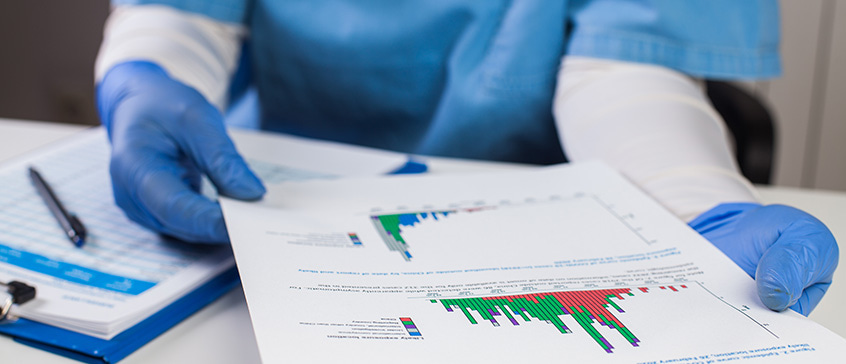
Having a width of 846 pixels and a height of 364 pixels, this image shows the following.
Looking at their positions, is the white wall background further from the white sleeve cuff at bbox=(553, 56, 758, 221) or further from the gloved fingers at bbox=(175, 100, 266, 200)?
the gloved fingers at bbox=(175, 100, 266, 200)

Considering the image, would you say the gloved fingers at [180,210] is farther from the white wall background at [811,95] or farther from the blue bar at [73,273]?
the white wall background at [811,95]

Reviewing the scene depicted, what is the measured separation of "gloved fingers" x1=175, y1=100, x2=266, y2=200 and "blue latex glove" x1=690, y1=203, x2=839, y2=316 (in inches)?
12.7

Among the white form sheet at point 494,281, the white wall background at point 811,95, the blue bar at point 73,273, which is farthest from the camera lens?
the white wall background at point 811,95

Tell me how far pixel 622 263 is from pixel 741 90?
0.57 meters

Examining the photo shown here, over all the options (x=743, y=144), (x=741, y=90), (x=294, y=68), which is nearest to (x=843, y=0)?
(x=741, y=90)

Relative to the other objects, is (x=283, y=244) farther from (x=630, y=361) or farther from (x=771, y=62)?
(x=771, y=62)

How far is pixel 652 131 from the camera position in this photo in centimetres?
59

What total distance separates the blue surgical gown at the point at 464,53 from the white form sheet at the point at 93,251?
145mm

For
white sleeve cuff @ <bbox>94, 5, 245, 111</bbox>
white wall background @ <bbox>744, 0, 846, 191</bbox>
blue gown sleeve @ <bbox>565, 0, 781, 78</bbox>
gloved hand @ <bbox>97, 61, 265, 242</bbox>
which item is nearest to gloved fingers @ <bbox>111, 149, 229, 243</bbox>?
gloved hand @ <bbox>97, 61, 265, 242</bbox>

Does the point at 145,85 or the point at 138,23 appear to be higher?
the point at 138,23

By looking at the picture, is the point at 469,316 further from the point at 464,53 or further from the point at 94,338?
the point at 464,53

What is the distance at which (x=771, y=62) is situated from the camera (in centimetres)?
70

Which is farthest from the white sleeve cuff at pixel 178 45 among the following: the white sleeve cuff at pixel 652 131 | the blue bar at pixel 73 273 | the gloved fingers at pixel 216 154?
the white sleeve cuff at pixel 652 131

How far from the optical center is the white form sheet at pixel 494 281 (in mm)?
329
